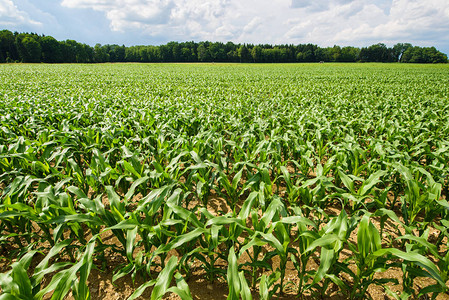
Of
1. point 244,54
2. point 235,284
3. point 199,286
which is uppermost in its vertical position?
point 244,54

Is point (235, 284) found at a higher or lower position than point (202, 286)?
higher

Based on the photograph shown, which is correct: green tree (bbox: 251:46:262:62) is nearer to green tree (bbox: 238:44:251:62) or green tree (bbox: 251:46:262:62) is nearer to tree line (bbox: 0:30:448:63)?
tree line (bbox: 0:30:448:63)

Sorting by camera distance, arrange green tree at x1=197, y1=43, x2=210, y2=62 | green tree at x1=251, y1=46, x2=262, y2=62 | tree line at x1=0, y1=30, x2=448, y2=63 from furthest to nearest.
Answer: green tree at x1=197, y1=43, x2=210, y2=62 < green tree at x1=251, y1=46, x2=262, y2=62 < tree line at x1=0, y1=30, x2=448, y2=63

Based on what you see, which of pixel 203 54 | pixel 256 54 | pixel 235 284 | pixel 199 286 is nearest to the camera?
pixel 235 284

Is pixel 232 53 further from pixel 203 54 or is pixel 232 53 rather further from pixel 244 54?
pixel 203 54

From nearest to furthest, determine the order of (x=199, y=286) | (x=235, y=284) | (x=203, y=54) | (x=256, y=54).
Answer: (x=235, y=284)
(x=199, y=286)
(x=256, y=54)
(x=203, y=54)

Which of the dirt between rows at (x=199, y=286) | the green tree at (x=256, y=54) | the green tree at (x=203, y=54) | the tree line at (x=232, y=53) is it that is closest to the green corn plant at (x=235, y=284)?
the dirt between rows at (x=199, y=286)

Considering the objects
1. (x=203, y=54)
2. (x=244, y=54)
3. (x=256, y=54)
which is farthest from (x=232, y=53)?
(x=203, y=54)

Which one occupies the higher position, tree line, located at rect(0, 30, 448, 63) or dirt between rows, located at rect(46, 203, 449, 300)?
tree line, located at rect(0, 30, 448, 63)

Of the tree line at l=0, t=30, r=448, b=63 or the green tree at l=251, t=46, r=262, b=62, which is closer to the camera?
the tree line at l=0, t=30, r=448, b=63

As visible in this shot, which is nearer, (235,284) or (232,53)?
(235,284)

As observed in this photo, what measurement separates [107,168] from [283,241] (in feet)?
7.94

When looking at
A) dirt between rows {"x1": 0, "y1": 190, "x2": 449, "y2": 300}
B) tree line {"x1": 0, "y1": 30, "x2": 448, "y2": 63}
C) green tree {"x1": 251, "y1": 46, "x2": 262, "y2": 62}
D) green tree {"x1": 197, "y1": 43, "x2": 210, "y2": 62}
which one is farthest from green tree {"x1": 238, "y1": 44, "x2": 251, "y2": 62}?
dirt between rows {"x1": 0, "y1": 190, "x2": 449, "y2": 300}

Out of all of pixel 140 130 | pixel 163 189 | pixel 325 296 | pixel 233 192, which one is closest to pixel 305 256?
pixel 325 296
